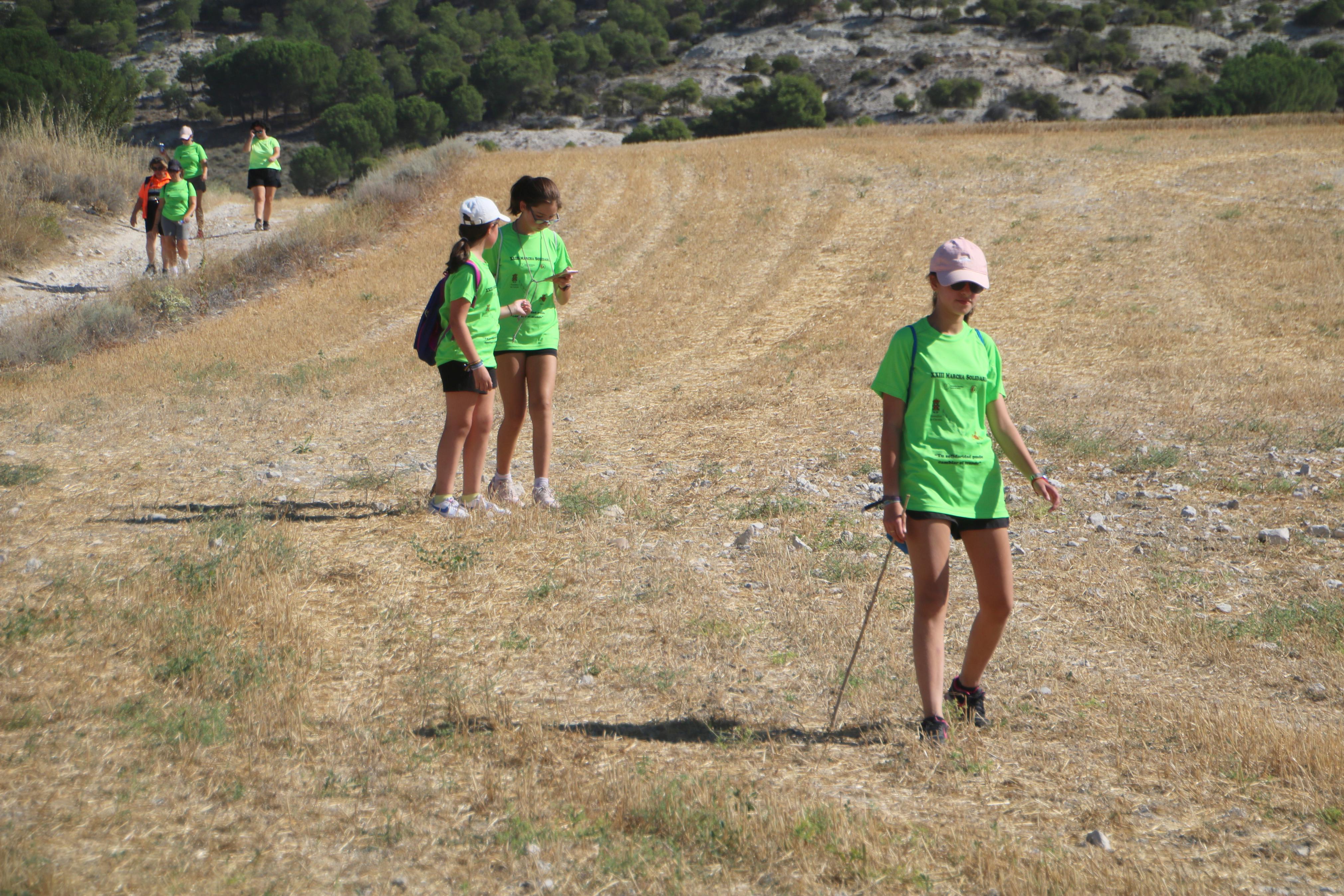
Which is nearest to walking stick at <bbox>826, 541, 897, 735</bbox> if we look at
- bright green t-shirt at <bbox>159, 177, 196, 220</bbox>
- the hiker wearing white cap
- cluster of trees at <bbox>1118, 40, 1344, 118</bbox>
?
the hiker wearing white cap

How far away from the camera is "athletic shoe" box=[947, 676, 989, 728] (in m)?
4.15

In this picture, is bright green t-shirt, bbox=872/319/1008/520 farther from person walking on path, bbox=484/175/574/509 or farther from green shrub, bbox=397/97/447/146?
green shrub, bbox=397/97/447/146

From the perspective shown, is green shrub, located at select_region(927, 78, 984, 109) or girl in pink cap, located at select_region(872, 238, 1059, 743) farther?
green shrub, located at select_region(927, 78, 984, 109)

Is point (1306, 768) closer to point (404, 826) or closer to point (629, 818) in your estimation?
point (629, 818)

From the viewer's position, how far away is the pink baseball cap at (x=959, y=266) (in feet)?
12.3

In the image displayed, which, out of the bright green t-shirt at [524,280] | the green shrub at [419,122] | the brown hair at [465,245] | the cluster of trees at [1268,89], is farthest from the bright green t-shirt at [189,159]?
the green shrub at [419,122]

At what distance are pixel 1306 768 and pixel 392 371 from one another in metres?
9.80

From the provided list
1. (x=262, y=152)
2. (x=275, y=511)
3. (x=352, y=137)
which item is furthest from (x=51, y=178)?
(x=352, y=137)

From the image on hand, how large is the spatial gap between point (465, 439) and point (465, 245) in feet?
3.64

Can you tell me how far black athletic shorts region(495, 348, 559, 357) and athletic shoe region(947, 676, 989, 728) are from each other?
3082 millimetres

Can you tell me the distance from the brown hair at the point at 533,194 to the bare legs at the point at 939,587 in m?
3.23

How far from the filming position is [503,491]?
6863 millimetres

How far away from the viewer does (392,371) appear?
1189 cm

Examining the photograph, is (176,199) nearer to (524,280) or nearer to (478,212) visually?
(524,280)
